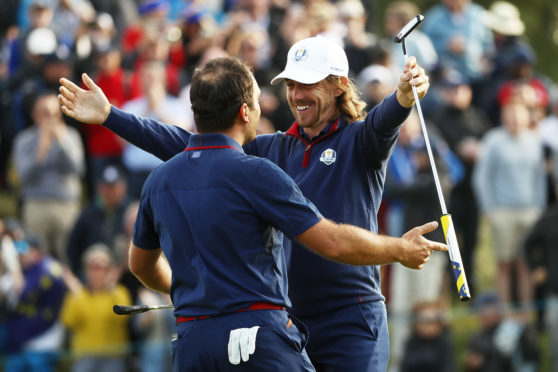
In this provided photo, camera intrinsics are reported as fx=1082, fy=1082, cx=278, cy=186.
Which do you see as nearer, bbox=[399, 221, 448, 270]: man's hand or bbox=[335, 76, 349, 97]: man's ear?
bbox=[399, 221, 448, 270]: man's hand

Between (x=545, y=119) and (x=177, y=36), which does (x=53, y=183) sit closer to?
(x=177, y=36)

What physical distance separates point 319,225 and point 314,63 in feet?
4.25

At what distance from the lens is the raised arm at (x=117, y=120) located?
6.20 metres

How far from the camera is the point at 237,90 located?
5.49 metres

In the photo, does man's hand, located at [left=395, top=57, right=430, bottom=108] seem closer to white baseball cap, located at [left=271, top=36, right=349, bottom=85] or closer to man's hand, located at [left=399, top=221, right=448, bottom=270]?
white baseball cap, located at [left=271, top=36, right=349, bottom=85]

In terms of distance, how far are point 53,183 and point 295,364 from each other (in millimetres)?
8127

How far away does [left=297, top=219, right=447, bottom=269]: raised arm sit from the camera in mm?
5367

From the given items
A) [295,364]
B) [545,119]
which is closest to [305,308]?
[295,364]

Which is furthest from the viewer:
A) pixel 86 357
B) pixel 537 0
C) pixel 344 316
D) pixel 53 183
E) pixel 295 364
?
pixel 537 0

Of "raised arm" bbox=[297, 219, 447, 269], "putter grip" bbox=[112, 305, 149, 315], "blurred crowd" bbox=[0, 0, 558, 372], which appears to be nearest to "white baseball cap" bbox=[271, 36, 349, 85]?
"raised arm" bbox=[297, 219, 447, 269]

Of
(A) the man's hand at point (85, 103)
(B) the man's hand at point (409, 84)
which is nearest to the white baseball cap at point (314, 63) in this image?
(B) the man's hand at point (409, 84)

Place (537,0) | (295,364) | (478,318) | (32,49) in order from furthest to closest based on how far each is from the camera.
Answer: (537,0), (32,49), (478,318), (295,364)

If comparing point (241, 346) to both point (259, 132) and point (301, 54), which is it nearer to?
point (301, 54)

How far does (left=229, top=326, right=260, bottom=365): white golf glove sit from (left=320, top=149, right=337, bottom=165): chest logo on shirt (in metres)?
1.30
